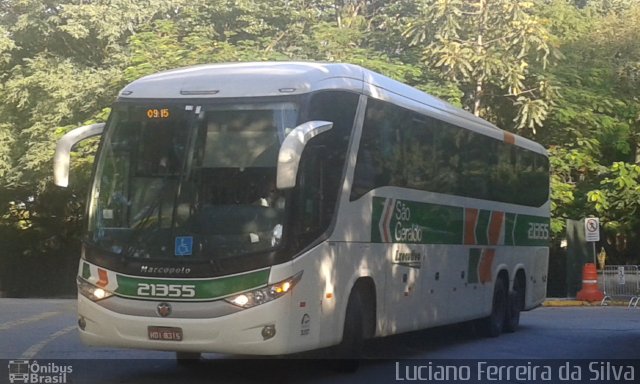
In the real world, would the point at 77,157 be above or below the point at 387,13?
below

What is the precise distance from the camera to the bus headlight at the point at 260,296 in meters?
9.83

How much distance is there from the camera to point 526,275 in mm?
18328

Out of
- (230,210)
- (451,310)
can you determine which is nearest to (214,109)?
(230,210)

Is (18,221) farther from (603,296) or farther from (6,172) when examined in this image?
(603,296)

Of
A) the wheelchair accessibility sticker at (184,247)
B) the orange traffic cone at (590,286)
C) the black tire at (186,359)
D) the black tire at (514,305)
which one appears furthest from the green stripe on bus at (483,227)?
the orange traffic cone at (590,286)

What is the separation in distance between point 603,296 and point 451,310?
13.7 m

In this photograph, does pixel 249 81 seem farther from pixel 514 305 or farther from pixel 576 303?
pixel 576 303

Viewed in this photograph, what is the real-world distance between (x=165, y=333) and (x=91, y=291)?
0.99 meters

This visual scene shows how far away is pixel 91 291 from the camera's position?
10.4 m

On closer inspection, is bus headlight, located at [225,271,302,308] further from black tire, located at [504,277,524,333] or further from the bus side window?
black tire, located at [504,277,524,333]

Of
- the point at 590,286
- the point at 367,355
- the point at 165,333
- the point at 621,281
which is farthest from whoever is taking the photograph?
the point at 621,281

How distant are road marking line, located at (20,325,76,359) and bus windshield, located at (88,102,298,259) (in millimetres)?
2809

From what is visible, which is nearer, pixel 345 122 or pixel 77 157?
pixel 345 122

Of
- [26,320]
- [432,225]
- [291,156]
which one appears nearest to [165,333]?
[291,156]
